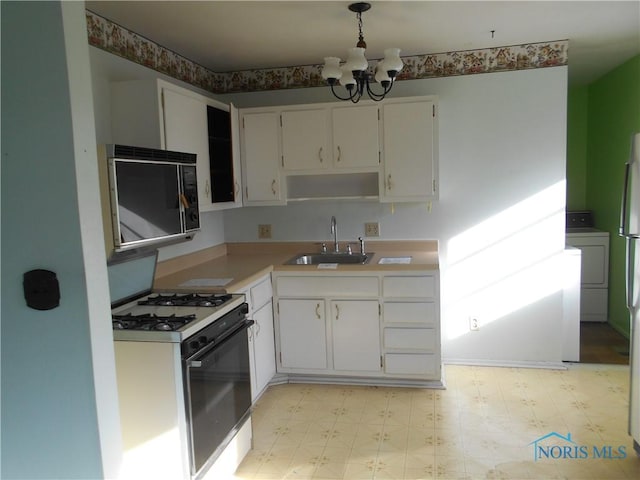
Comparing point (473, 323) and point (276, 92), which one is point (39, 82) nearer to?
point (276, 92)

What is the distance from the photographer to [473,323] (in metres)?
3.87

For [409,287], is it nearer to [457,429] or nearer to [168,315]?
[457,429]

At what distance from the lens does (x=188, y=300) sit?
256 cm

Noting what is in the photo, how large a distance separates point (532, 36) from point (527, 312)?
1954 mm

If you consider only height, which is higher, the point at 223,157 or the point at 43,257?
the point at 223,157

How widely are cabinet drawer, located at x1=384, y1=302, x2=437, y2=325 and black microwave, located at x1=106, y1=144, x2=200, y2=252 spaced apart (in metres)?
1.40

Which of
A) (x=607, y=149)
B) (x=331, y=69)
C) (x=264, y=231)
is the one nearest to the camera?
(x=331, y=69)

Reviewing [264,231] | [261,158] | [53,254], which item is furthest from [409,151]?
[53,254]

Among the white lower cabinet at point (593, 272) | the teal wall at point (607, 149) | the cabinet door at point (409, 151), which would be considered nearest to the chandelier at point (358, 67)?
the cabinet door at point (409, 151)

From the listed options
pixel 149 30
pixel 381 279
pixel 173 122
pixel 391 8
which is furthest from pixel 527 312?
pixel 149 30

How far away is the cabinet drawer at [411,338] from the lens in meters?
3.37

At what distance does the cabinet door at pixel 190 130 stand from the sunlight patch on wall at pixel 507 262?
190cm

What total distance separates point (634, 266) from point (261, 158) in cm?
247

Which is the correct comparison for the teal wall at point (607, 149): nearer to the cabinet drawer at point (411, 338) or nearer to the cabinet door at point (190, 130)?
the cabinet drawer at point (411, 338)
